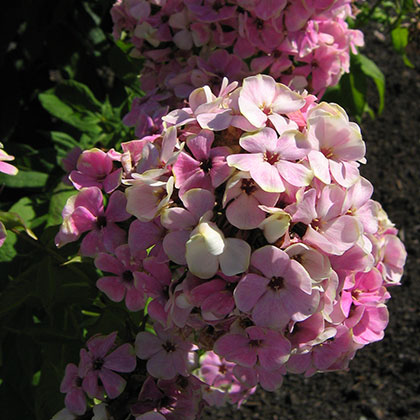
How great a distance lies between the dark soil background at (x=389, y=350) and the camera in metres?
2.50

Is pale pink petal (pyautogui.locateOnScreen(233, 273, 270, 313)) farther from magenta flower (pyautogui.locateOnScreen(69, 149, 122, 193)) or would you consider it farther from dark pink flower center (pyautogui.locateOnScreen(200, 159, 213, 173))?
magenta flower (pyautogui.locateOnScreen(69, 149, 122, 193))

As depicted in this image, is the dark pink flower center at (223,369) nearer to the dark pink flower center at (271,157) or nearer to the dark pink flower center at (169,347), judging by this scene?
the dark pink flower center at (169,347)

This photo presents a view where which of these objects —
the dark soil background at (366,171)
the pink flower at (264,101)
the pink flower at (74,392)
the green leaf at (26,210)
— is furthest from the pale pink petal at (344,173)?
the dark soil background at (366,171)

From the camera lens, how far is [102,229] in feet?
3.11

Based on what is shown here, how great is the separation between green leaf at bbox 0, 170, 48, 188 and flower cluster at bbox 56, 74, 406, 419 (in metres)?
0.64

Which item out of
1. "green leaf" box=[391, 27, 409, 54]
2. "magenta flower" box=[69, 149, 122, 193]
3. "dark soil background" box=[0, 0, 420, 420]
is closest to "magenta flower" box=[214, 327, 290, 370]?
"magenta flower" box=[69, 149, 122, 193]

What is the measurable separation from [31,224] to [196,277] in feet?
2.42

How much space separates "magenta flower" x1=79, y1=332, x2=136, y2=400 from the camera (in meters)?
0.94

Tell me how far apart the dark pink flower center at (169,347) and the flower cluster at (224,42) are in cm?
42

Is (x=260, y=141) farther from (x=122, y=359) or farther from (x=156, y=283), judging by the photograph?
(x=122, y=359)

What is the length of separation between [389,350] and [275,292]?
6.91 feet

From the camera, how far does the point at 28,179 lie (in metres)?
1.61

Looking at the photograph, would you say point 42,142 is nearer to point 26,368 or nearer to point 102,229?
point 26,368

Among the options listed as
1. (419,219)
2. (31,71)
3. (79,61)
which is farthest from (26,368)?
(419,219)
